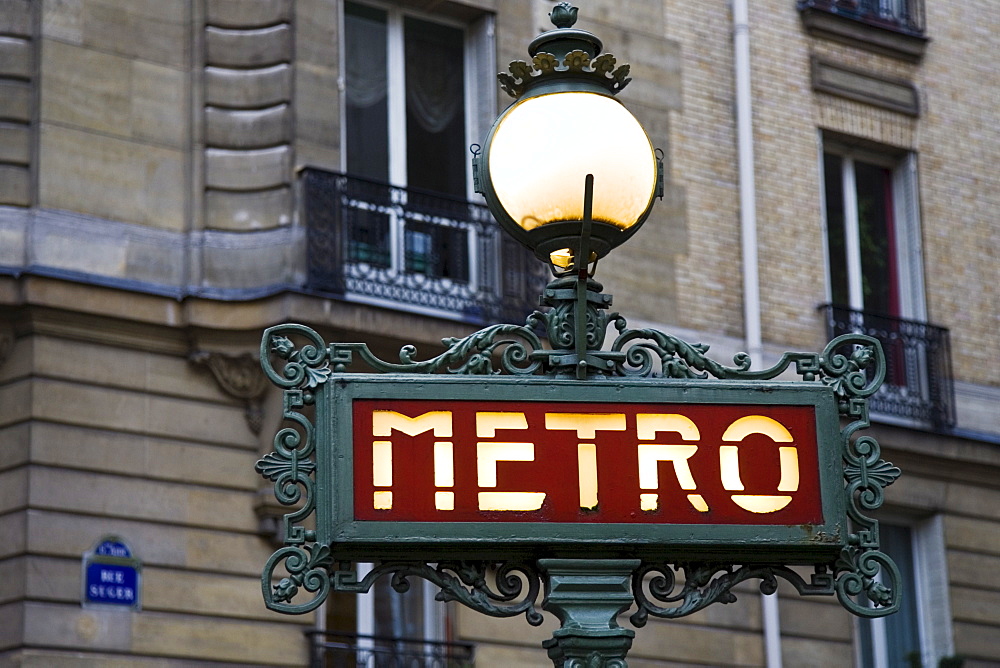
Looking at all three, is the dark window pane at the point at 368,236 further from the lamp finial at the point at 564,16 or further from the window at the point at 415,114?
the lamp finial at the point at 564,16

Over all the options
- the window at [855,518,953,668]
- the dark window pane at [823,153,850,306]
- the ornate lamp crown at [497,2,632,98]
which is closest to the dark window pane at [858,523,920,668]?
the window at [855,518,953,668]

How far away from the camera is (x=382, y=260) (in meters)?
15.4

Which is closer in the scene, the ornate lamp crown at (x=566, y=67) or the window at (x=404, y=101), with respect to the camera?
the ornate lamp crown at (x=566, y=67)

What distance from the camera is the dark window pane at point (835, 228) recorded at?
1865cm

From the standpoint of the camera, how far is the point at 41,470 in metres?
13.6

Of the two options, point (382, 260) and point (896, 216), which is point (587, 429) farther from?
point (896, 216)

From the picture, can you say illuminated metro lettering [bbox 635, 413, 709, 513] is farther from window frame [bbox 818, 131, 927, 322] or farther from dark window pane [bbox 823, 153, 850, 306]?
window frame [bbox 818, 131, 927, 322]

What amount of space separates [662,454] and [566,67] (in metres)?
1.03

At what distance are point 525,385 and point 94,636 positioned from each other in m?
9.56

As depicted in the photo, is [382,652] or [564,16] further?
[382,652]

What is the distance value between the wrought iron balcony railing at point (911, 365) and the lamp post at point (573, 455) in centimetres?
1357

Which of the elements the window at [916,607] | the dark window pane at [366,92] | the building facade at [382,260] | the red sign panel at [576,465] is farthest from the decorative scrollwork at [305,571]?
the window at [916,607]

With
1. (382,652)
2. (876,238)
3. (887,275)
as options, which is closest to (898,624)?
(887,275)

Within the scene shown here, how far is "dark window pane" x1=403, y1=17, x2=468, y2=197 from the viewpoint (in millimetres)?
16219
